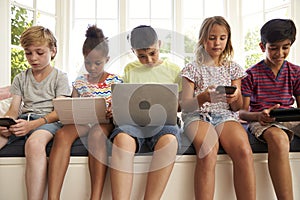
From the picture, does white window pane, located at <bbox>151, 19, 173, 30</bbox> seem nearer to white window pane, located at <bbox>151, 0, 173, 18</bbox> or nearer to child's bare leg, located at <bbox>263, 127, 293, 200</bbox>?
white window pane, located at <bbox>151, 0, 173, 18</bbox>

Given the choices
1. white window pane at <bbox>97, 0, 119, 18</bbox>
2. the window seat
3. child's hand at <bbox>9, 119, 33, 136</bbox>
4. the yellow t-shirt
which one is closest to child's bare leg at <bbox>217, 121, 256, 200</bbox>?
the window seat

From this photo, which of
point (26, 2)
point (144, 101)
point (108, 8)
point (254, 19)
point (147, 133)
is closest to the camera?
point (144, 101)

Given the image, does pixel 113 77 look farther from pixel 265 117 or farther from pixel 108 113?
pixel 265 117

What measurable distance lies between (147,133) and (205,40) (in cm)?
54

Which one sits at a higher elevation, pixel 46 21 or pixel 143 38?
pixel 46 21

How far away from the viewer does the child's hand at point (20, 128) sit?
4.87 ft

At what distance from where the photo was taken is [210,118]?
1.59m

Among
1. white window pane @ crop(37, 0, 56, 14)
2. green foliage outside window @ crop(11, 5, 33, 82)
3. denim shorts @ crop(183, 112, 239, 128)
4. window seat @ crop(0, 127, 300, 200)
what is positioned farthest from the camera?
white window pane @ crop(37, 0, 56, 14)

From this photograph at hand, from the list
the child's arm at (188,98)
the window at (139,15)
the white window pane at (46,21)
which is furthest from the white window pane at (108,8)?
the child's arm at (188,98)

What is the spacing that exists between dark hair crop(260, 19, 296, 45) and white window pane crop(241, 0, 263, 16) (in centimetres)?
152

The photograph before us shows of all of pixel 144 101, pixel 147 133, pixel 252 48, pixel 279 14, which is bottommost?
pixel 147 133

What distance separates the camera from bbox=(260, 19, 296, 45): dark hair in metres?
1.57

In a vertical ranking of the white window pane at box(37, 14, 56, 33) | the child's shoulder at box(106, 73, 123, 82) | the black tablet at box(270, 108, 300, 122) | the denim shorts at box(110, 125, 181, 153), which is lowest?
the denim shorts at box(110, 125, 181, 153)

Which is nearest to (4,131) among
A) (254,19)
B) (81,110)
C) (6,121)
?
(6,121)
